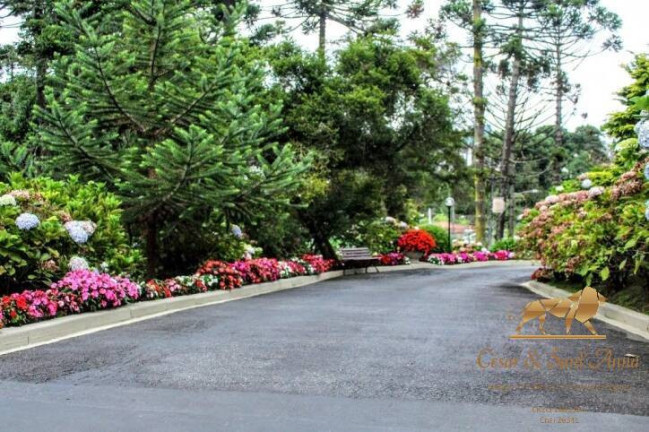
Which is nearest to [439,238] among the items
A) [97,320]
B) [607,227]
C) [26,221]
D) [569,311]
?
[607,227]

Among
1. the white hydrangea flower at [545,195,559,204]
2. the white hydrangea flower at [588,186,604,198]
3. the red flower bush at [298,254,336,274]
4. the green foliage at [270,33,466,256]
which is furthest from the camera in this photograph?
the green foliage at [270,33,466,256]

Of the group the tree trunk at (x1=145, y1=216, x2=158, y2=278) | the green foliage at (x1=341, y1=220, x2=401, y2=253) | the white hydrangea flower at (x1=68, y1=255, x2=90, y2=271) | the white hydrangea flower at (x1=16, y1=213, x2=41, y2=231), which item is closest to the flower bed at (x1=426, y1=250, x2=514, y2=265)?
the green foliage at (x1=341, y1=220, x2=401, y2=253)

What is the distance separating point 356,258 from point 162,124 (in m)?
12.3

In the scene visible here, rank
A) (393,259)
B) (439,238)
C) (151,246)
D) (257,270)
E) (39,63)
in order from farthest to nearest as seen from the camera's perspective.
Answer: (439,238), (393,259), (39,63), (257,270), (151,246)

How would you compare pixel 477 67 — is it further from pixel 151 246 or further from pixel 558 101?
pixel 151 246

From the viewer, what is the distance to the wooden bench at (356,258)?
24281 mm

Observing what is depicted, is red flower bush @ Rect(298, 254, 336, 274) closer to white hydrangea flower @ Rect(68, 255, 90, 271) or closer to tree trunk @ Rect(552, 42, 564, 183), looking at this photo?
white hydrangea flower @ Rect(68, 255, 90, 271)

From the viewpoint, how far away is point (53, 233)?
31.8 ft

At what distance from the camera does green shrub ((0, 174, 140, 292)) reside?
9328mm

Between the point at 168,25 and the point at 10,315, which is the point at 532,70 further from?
the point at 10,315

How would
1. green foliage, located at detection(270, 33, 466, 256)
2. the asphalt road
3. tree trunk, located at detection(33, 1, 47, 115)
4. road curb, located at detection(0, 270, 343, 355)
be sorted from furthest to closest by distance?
green foliage, located at detection(270, 33, 466, 256) < tree trunk, located at detection(33, 1, 47, 115) < road curb, located at detection(0, 270, 343, 355) < the asphalt road

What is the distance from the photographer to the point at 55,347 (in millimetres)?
7363

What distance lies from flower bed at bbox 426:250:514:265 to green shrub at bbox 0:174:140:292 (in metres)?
19.8

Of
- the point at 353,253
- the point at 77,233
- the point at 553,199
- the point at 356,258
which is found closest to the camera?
the point at 77,233
